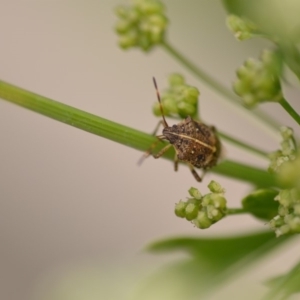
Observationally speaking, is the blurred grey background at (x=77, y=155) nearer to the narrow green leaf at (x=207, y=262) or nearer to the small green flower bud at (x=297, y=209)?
the narrow green leaf at (x=207, y=262)

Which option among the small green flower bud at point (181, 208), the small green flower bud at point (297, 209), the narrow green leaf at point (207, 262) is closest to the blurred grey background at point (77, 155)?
the narrow green leaf at point (207, 262)

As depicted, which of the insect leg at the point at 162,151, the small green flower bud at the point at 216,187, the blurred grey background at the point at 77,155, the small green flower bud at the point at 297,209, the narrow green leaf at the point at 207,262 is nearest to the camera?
the small green flower bud at the point at 297,209

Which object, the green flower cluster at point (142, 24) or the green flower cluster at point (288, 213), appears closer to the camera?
the green flower cluster at point (288, 213)

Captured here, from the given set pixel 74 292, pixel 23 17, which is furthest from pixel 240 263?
pixel 23 17

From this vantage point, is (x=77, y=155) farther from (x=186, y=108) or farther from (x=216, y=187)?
(x=216, y=187)

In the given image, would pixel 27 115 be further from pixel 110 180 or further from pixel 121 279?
pixel 121 279

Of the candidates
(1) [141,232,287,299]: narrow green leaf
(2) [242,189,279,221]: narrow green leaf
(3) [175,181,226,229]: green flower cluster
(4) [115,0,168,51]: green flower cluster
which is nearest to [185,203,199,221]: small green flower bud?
(3) [175,181,226,229]: green flower cluster

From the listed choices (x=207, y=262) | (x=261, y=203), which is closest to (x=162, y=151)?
(x=261, y=203)
